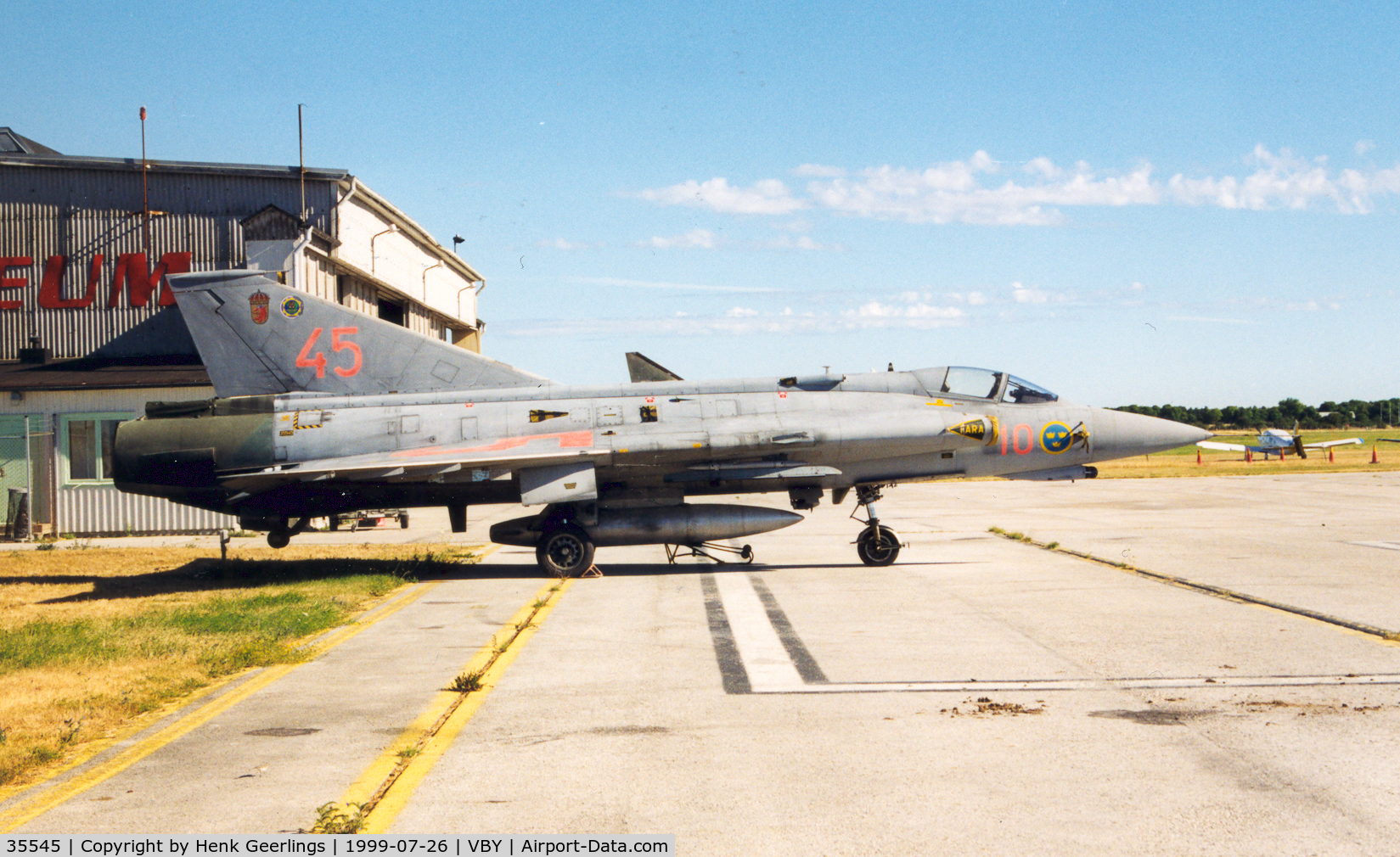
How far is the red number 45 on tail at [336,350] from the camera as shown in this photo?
15.9m

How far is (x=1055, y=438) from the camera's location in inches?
633

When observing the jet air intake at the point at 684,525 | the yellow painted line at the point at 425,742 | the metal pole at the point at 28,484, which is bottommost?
the yellow painted line at the point at 425,742

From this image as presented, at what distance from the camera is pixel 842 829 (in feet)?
14.9

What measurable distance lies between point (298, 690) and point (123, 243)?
23.5 m

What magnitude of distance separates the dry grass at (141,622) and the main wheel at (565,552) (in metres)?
2.12

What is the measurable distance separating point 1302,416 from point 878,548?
153327 millimetres

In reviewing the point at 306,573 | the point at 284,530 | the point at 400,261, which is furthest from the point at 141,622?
the point at 400,261

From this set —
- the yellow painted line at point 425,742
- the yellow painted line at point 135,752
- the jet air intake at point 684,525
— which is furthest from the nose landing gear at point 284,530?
the yellow painted line at point 425,742

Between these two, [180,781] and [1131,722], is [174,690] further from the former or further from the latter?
[1131,722]

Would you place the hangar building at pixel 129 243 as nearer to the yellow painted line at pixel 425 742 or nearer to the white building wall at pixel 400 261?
the white building wall at pixel 400 261

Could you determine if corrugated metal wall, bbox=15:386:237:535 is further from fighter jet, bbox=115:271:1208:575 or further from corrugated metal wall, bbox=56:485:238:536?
fighter jet, bbox=115:271:1208:575

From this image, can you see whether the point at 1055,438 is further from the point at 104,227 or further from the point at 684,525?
the point at 104,227

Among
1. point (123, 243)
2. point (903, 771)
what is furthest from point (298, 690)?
point (123, 243)

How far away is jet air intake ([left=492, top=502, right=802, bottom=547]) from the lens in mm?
15484
